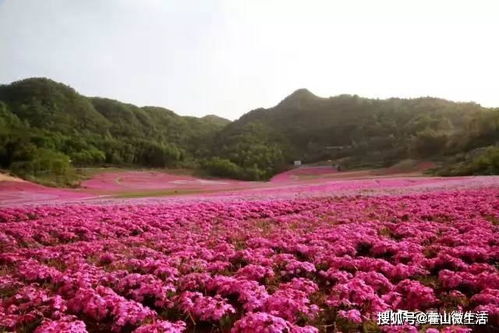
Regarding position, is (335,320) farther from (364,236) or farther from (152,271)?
(364,236)

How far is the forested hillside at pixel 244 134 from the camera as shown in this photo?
55.9m

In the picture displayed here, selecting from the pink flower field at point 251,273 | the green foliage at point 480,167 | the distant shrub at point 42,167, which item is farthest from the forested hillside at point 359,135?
the pink flower field at point 251,273

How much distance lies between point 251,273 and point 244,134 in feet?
304

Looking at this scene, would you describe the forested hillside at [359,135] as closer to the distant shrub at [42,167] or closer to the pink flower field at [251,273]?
the distant shrub at [42,167]

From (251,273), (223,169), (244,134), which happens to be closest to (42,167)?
(223,169)

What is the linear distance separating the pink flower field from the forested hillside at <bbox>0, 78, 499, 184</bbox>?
98.2ft

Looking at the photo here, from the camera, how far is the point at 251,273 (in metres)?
8.71

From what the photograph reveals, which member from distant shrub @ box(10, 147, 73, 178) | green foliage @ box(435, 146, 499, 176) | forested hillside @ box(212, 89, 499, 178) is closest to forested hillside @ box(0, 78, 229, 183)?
distant shrub @ box(10, 147, 73, 178)

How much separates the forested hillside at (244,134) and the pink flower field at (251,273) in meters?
29.9

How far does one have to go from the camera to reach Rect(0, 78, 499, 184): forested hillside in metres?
55.9

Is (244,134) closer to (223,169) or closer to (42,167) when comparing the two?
(223,169)

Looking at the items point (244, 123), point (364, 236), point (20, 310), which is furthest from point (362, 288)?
point (244, 123)

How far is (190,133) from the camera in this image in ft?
399

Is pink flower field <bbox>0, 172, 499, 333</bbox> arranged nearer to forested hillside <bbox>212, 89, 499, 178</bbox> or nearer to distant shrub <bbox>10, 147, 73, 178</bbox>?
forested hillside <bbox>212, 89, 499, 178</bbox>
